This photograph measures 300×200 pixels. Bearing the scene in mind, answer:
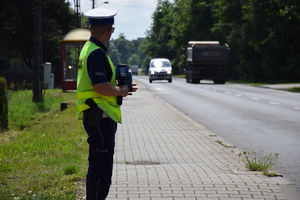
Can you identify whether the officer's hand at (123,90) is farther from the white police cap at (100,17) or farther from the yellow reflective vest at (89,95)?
the white police cap at (100,17)

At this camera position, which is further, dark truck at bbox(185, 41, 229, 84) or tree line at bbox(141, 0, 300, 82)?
tree line at bbox(141, 0, 300, 82)

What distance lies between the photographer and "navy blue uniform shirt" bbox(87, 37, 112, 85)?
4.52 m

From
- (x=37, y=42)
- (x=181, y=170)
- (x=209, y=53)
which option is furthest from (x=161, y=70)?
A: (x=181, y=170)

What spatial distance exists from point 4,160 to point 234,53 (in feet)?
189

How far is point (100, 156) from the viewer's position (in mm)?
4668

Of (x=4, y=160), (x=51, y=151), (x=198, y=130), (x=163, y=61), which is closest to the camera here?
(x=4, y=160)

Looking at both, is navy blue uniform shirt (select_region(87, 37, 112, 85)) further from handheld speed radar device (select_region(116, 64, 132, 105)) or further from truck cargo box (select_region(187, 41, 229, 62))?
truck cargo box (select_region(187, 41, 229, 62))

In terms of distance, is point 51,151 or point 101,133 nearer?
point 101,133

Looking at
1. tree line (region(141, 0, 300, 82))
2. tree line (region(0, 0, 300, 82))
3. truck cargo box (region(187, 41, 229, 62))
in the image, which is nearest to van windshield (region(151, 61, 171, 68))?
tree line (region(141, 0, 300, 82))

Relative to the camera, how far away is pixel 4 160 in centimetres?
856

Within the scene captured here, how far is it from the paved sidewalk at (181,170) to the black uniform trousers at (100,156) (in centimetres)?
109

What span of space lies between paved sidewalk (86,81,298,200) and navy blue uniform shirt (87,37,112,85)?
66.6 inches

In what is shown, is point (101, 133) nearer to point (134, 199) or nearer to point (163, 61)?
point (134, 199)

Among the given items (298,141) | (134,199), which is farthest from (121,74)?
(298,141)
